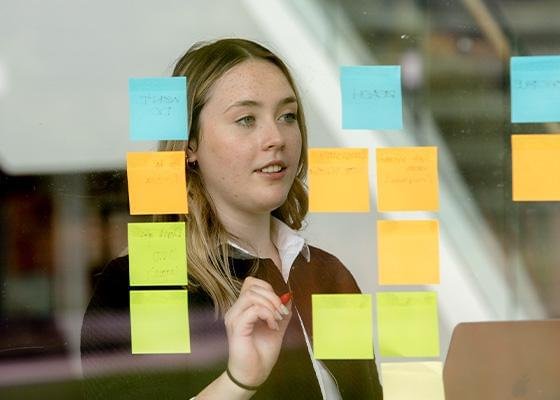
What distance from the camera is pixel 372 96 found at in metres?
2.65

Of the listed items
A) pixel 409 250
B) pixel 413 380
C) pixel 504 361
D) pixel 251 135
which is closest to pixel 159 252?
pixel 251 135

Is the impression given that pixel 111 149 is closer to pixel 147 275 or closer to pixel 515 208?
Result: pixel 147 275

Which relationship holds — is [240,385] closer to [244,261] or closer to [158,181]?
[244,261]

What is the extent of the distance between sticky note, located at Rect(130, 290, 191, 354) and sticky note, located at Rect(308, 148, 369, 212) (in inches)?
19.7

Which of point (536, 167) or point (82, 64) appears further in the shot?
point (82, 64)

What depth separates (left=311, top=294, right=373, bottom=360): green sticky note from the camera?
2.73 m

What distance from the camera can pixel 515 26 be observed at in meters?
2.62

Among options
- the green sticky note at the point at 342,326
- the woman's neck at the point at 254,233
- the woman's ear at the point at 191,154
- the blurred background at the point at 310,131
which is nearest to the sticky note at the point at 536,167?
the blurred background at the point at 310,131

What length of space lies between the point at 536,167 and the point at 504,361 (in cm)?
56

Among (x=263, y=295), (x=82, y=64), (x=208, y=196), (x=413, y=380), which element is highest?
(x=82, y=64)

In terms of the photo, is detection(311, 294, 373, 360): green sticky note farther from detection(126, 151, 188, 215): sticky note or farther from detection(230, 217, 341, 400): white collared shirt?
detection(126, 151, 188, 215): sticky note

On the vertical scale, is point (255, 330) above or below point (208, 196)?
below

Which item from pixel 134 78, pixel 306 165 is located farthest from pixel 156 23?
pixel 306 165

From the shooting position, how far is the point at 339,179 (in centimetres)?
270
